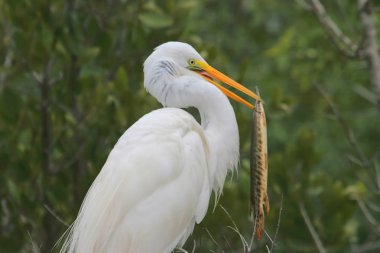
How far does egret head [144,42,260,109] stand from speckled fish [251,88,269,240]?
308mm

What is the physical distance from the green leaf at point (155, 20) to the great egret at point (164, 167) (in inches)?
53.2

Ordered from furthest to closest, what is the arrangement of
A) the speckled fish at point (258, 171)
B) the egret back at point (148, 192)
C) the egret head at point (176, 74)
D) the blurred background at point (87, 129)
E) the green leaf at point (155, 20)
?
the green leaf at point (155, 20)
the blurred background at point (87, 129)
the egret head at point (176, 74)
the egret back at point (148, 192)
the speckled fish at point (258, 171)

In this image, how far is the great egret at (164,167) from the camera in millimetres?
4258

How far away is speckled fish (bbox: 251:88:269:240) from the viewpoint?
3982mm

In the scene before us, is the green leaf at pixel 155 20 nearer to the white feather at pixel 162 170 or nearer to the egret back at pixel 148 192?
the white feather at pixel 162 170

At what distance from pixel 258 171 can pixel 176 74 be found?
2.44 feet

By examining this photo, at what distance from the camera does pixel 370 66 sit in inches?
195

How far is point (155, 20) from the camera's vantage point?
19.7 ft

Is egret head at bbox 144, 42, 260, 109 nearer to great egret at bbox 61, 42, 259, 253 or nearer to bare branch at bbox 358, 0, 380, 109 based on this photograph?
great egret at bbox 61, 42, 259, 253

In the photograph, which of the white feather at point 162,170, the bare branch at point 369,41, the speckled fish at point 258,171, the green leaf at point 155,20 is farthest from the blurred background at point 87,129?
→ the speckled fish at point 258,171

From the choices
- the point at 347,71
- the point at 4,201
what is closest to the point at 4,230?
the point at 4,201

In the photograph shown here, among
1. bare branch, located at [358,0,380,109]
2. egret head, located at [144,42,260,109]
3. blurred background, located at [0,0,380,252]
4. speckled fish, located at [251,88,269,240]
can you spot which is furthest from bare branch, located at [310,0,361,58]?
speckled fish, located at [251,88,269,240]

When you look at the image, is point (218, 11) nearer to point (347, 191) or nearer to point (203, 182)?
point (347, 191)

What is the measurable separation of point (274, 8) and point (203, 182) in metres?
5.67
